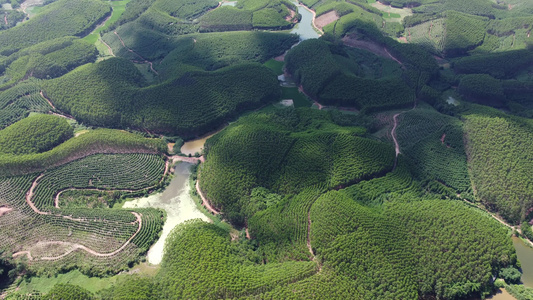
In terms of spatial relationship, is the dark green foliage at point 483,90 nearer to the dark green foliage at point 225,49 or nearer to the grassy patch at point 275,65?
the grassy patch at point 275,65

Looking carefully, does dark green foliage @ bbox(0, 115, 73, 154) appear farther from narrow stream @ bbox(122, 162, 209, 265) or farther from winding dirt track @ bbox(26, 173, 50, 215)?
narrow stream @ bbox(122, 162, 209, 265)

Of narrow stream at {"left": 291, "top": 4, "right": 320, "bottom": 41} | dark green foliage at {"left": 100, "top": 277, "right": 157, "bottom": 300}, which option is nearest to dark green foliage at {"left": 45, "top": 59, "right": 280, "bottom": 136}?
dark green foliage at {"left": 100, "top": 277, "right": 157, "bottom": 300}

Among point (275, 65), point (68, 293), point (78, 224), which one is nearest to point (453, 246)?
point (68, 293)

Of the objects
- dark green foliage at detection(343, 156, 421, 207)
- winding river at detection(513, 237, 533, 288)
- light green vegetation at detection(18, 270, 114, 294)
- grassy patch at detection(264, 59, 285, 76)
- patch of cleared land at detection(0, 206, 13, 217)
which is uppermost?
patch of cleared land at detection(0, 206, 13, 217)

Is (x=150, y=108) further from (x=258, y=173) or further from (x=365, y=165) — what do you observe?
(x=365, y=165)

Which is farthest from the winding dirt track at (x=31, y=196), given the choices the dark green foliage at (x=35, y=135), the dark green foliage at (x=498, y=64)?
the dark green foliage at (x=498, y=64)

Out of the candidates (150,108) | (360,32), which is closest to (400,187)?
(150,108)

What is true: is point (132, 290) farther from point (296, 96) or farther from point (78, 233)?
point (296, 96)
